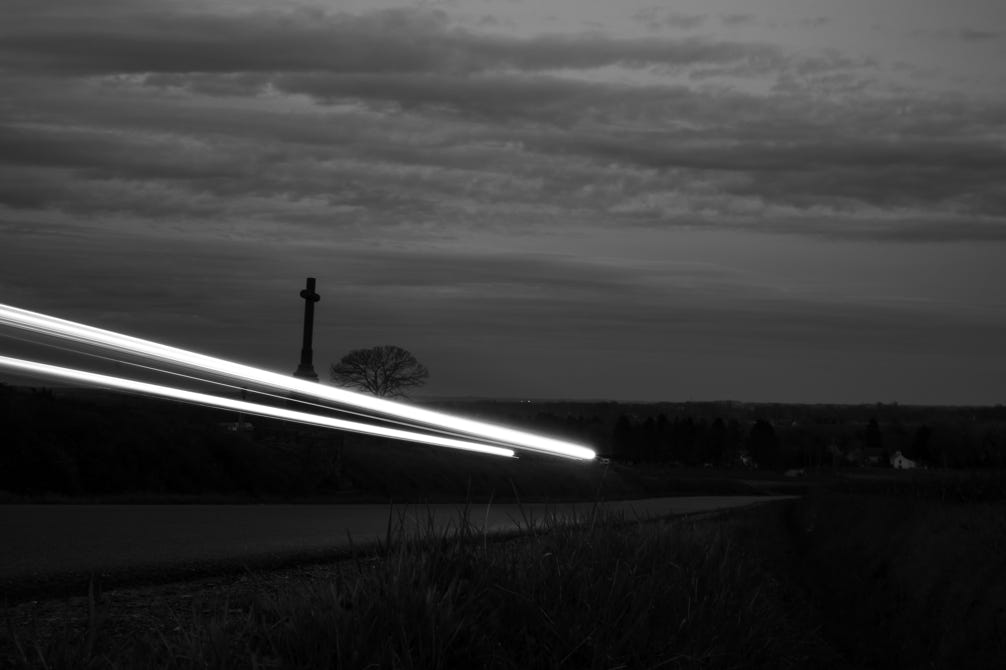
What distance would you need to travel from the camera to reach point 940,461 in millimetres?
Answer: 24781

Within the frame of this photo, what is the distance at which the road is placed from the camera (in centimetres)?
964

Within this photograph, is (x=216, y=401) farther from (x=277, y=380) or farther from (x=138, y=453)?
(x=138, y=453)

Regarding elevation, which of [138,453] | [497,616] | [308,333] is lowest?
[138,453]

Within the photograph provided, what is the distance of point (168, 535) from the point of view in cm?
1231

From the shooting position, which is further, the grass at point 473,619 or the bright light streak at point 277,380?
the bright light streak at point 277,380

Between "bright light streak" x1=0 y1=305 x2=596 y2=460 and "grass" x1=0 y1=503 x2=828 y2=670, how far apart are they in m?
7.40

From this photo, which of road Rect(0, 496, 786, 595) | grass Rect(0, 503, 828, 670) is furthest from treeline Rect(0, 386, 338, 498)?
grass Rect(0, 503, 828, 670)

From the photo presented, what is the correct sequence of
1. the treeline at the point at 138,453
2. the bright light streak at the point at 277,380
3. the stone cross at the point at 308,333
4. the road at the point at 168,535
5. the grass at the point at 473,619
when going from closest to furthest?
1. the grass at the point at 473,619
2. the road at the point at 168,535
3. the bright light streak at the point at 277,380
4. the treeline at the point at 138,453
5. the stone cross at the point at 308,333

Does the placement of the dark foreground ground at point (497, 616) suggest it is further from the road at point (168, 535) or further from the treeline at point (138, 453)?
the treeline at point (138, 453)

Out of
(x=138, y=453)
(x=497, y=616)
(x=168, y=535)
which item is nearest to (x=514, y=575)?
(x=497, y=616)

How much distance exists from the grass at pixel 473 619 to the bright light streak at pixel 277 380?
740cm

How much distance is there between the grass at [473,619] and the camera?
6.27 meters

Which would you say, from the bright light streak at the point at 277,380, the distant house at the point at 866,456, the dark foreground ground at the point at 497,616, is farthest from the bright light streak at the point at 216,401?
the distant house at the point at 866,456

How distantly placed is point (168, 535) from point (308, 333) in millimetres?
11291
